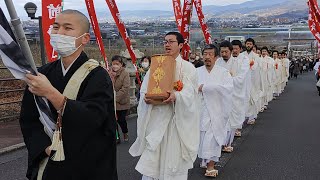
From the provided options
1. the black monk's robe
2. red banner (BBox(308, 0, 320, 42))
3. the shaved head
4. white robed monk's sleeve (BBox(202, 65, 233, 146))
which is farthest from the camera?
red banner (BBox(308, 0, 320, 42))

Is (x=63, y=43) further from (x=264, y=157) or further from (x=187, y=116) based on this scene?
(x=264, y=157)

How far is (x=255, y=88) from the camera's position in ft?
Result: 40.3

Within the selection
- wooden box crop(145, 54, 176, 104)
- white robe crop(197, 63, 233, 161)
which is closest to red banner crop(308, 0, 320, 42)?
white robe crop(197, 63, 233, 161)

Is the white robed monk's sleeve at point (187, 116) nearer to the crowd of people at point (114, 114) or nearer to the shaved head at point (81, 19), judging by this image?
the crowd of people at point (114, 114)

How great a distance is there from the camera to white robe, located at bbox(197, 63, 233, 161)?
21.2ft

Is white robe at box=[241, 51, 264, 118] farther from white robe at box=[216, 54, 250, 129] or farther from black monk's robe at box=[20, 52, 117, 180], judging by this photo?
black monk's robe at box=[20, 52, 117, 180]

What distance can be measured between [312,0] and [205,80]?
16.7 ft

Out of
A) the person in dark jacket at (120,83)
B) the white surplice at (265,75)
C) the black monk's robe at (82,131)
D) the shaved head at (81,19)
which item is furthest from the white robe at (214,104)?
the white surplice at (265,75)

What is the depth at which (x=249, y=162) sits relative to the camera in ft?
23.6

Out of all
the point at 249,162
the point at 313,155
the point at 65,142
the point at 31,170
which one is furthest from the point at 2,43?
the point at 313,155

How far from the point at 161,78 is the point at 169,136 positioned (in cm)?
65

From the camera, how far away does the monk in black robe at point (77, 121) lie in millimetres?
2674

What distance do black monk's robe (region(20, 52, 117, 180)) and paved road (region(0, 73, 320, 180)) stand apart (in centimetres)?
336

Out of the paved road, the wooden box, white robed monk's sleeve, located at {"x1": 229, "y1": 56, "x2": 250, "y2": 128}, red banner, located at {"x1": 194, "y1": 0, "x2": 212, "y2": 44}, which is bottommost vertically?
the paved road
